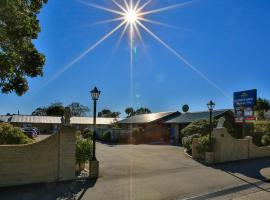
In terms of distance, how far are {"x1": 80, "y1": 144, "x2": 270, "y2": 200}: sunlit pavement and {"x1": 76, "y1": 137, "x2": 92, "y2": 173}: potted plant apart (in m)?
1.06

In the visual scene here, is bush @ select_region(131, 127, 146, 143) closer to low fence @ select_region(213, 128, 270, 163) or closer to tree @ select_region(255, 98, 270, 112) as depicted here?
low fence @ select_region(213, 128, 270, 163)

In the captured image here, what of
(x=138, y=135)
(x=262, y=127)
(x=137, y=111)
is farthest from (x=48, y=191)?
(x=137, y=111)

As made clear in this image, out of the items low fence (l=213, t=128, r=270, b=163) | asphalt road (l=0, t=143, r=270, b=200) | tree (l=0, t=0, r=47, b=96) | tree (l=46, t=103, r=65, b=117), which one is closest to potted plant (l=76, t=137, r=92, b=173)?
asphalt road (l=0, t=143, r=270, b=200)

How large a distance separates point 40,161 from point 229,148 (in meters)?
11.8

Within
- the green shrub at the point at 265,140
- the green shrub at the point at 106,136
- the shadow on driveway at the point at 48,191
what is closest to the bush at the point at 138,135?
the green shrub at the point at 106,136

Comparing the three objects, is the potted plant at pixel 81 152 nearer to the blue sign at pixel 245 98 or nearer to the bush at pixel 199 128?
the bush at pixel 199 128

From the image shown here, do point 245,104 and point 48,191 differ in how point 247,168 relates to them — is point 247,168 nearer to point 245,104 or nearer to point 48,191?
point 245,104

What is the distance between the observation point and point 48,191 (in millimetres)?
9680

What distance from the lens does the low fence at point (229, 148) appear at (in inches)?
665

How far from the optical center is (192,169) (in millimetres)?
14383

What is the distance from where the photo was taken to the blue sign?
21.2 m

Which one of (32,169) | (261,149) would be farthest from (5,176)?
(261,149)

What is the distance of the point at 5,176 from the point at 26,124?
59.0 m

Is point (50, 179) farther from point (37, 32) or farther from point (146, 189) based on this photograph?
point (37, 32)
